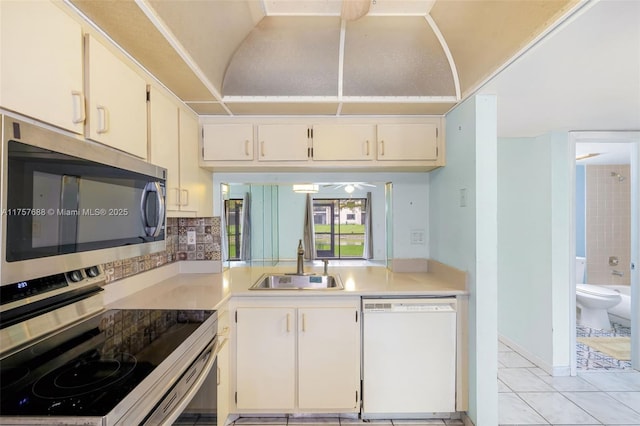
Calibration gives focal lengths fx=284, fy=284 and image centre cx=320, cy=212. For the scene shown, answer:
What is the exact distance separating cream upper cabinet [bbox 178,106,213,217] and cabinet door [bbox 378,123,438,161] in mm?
1372

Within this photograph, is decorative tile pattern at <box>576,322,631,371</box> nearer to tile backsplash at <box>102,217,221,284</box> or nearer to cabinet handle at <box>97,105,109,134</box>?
tile backsplash at <box>102,217,221,284</box>

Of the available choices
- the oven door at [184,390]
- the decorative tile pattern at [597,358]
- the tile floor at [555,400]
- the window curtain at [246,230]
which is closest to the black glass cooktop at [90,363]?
the oven door at [184,390]

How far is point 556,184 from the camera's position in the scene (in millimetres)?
2492

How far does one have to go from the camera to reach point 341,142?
215 cm

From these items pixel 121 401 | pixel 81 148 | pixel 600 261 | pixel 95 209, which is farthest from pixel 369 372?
pixel 600 261

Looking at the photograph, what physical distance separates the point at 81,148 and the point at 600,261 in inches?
235

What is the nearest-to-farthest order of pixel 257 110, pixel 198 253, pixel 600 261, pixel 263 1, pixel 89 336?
1. pixel 89 336
2. pixel 263 1
3. pixel 257 110
4. pixel 198 253
5. pixel 600 261

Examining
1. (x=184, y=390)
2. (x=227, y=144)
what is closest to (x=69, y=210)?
(x=184, y=390)

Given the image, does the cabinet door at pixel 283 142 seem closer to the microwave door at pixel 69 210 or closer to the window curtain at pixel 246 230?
the window curtain at pixel 246 230

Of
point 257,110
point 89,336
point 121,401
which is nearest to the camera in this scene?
point 121,401

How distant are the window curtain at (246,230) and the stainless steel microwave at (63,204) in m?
1.48

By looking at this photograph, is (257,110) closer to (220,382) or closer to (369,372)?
(220,382)

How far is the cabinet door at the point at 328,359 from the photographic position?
187cm

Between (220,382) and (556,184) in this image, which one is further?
(556,184)
